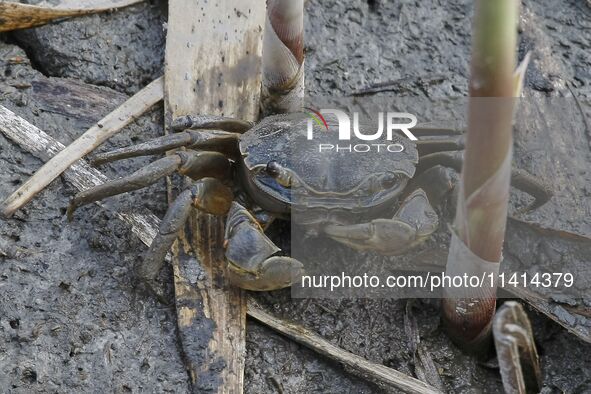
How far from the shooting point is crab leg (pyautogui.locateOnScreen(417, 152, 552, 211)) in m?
3.26

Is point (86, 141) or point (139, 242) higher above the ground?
point (86, 141)

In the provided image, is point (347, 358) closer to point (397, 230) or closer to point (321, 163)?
point (397, 230)

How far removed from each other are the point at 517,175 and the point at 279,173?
871mm

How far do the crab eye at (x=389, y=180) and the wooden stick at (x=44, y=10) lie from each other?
4.89 feet

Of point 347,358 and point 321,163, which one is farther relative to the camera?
point 321,163

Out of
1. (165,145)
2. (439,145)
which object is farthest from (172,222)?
(439,145)

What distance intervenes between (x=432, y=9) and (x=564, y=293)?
1.57 metres

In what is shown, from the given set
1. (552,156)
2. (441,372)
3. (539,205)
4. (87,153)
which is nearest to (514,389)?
(441,372)

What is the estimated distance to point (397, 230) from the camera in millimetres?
2973

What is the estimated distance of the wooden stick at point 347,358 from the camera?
2959 mm

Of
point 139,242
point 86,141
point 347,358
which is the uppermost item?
point 86,141

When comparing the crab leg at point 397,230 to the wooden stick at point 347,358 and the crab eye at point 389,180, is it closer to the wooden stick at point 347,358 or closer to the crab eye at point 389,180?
the crab eye at point 389,180

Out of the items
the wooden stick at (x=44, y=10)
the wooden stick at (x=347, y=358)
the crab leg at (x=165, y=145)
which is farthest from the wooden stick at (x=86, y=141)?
the wooden stick at (x=347, y=358)

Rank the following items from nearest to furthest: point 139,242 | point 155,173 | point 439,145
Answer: point 155,173, point 139,242, point 439,145
